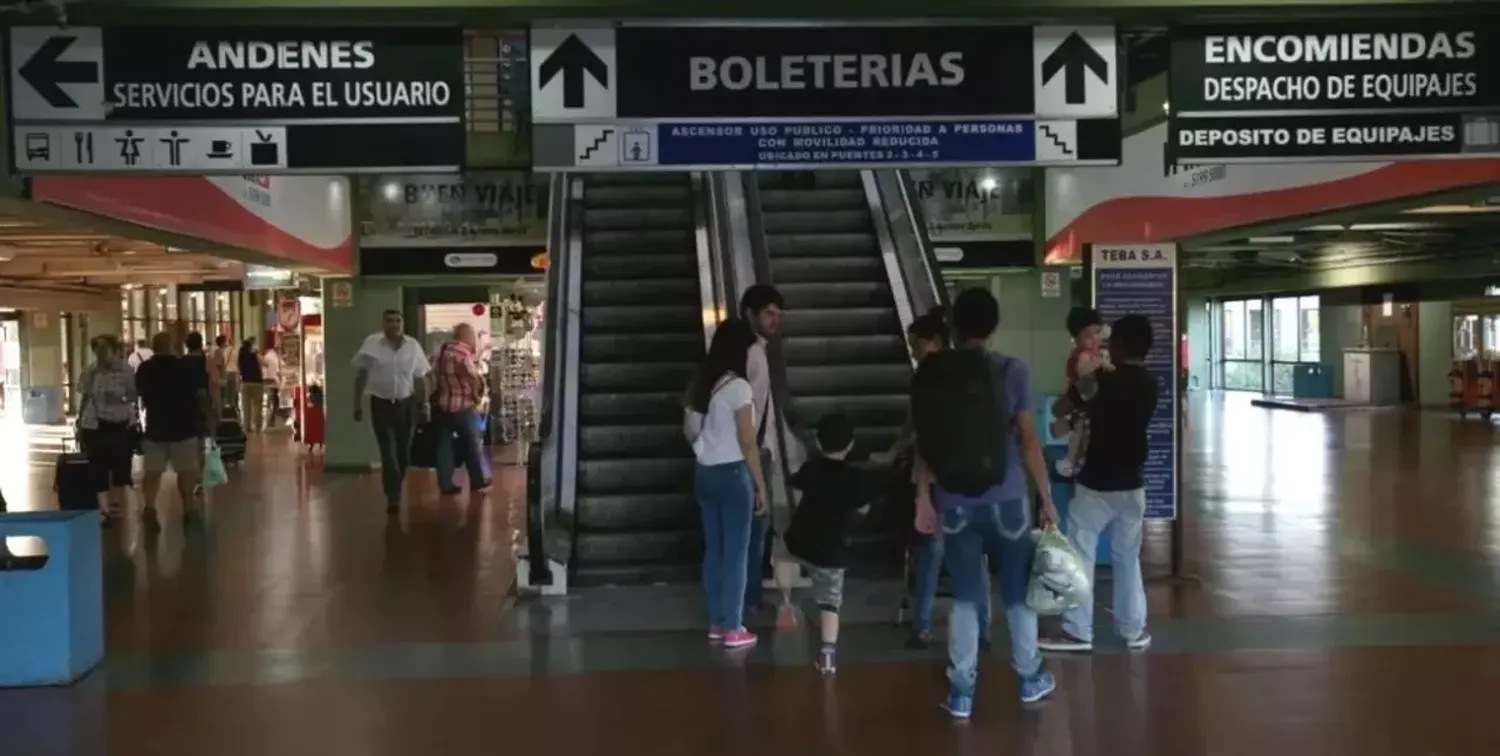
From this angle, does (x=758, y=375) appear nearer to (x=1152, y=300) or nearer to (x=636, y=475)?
(x=636, y=475)

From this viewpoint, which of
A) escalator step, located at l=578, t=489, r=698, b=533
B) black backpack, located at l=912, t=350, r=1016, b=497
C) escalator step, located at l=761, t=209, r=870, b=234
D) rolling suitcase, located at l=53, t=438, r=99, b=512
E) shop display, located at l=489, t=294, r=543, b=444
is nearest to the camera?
black backpack, located at l=912, t=350, r=1016, b=497

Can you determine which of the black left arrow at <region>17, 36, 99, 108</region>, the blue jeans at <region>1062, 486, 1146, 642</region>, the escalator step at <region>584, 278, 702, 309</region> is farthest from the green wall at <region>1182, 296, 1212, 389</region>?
the black left arrow at <region>17, 36, 99, 108</region>

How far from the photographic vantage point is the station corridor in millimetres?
5215

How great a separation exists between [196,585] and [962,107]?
5570mm

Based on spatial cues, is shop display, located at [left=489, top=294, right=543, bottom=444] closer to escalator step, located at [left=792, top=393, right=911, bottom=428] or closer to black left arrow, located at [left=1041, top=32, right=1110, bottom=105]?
escalator step, located at [left=792, top=393, right=911, bottom=428]

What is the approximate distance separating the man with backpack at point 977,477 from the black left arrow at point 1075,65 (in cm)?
117

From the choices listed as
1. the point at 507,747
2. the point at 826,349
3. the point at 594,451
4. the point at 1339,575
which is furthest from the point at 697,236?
the point at 507,747

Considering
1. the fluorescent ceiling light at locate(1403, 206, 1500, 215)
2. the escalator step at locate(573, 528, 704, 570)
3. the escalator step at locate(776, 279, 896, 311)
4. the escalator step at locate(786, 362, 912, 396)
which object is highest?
the fluorescent ceiling light at locate(1403, 206, 1500, 215)

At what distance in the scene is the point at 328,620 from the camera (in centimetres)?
742

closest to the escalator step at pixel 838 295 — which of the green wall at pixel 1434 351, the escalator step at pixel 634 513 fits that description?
the escalator step at pixel 634 513

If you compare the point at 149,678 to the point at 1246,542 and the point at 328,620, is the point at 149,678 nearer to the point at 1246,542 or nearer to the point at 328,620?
the point at 328,620

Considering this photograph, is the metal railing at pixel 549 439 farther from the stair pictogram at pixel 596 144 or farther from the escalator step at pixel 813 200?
the stair pictogram at pixel 596 144

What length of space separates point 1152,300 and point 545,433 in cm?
383

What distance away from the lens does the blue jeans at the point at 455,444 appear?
41.0 feet
